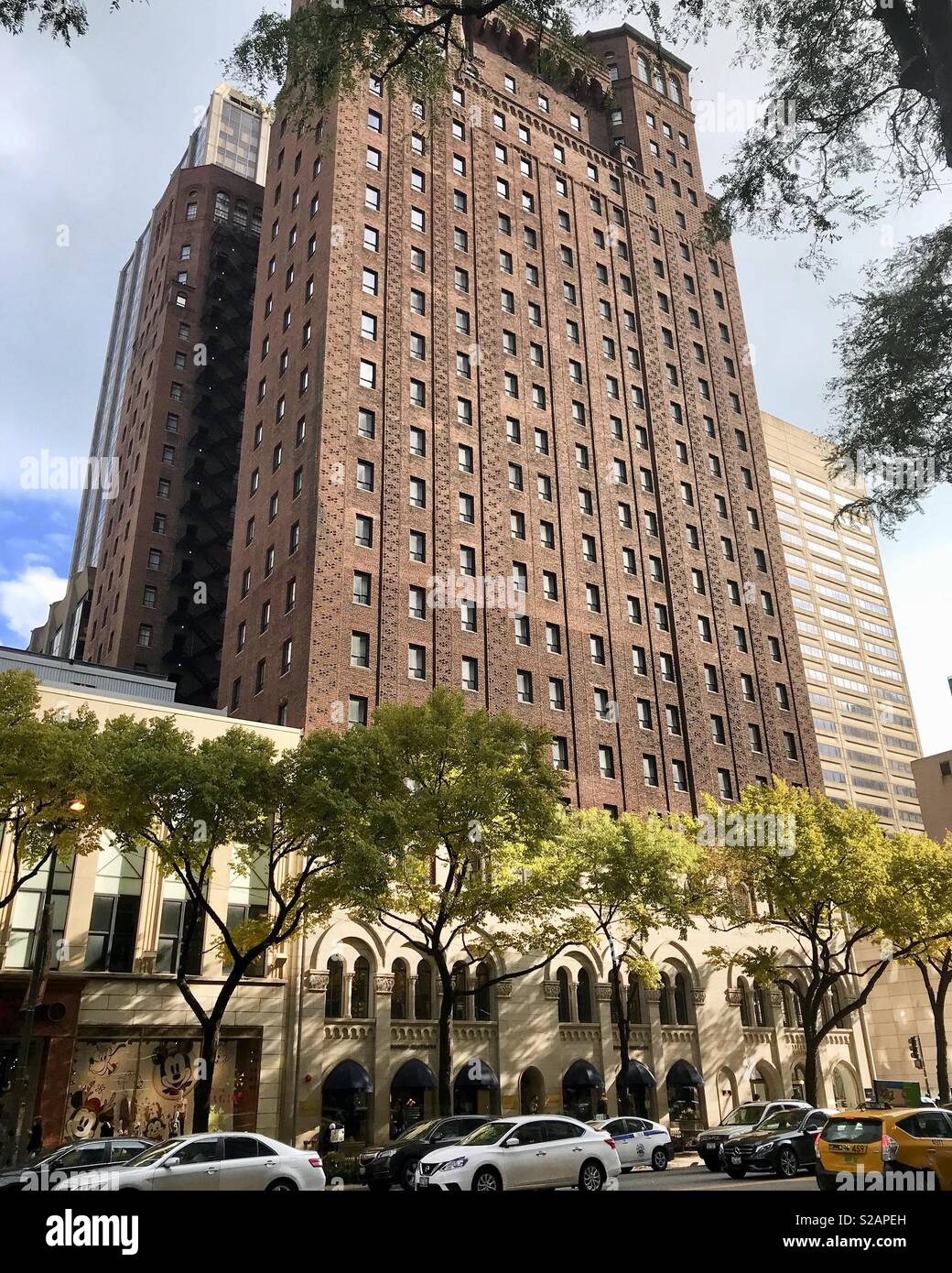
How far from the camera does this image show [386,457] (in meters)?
48.6

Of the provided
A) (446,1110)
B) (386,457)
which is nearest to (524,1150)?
(446,1110)

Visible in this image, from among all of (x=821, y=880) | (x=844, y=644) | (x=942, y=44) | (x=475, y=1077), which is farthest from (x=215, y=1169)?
(x=844, y=644)

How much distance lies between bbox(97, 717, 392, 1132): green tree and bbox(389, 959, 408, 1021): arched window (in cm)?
1053

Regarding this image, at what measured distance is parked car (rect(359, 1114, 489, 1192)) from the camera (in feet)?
74.8

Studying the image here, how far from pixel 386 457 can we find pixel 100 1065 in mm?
29348

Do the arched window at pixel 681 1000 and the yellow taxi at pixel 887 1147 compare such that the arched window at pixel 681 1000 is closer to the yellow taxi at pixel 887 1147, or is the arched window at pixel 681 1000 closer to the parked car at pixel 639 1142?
the parked car at pixel 639 1142

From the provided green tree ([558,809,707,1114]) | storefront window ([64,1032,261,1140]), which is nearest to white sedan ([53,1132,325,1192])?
storefront window ([64,1032,261,1140])

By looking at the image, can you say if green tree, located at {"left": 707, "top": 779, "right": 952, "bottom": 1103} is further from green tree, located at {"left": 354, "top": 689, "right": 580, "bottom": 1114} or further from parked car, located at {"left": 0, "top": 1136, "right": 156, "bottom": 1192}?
parked car, located at {"left": 0, "top": 1136, "right": 156, "bottom": 1192}

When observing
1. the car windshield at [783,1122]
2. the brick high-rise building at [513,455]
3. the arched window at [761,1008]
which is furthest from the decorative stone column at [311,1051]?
the arched window at [761,1008]

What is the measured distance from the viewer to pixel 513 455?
180 ft

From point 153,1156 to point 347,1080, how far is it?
19575 mm

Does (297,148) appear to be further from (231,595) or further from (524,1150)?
(524,1150)

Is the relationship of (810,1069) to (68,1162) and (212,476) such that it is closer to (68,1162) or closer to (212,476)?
(68,1162)

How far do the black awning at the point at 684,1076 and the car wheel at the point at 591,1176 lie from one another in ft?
95.4
